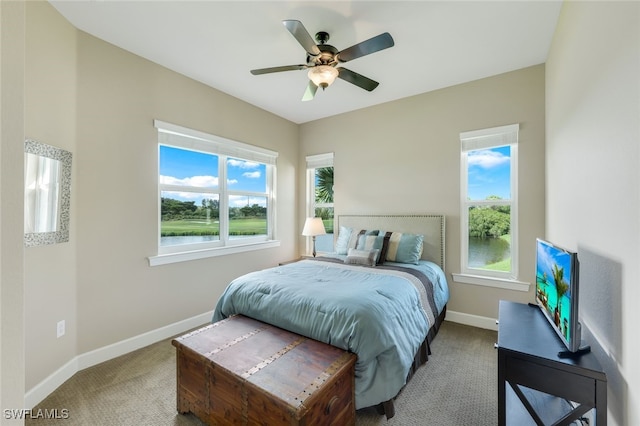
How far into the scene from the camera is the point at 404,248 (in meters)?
3.08

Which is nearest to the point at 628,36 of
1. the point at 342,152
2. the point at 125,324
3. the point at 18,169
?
the point at 18,169

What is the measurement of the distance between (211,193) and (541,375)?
11.0 feet

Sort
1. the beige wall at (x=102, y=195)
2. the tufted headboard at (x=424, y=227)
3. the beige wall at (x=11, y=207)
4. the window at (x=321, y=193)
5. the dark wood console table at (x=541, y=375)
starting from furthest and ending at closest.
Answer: the window at (x=321, y=193) → the tufted headboard at (x=424, y=227) → the beige wall at (x=102, y=195) → the dark wood console table at (x=541, y=375) → the beige wall at (x=11, y=207)

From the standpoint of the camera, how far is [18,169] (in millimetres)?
666

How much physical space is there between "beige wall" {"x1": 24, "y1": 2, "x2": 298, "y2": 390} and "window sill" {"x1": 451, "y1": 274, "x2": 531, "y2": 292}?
9.99ft

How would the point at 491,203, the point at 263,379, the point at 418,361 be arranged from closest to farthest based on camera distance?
the point at 263,379
the point at 418,361
the point at 491,203

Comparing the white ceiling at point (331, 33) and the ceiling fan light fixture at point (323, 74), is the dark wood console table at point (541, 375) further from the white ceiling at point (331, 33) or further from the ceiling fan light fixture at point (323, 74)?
the white ceiling at point (331, 33)

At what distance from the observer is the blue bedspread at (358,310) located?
1.62 m

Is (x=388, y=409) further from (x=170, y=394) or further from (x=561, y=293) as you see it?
(x=170, y=394)

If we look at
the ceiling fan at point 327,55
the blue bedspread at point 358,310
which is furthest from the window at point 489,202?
the ceiling fan at point 327,55

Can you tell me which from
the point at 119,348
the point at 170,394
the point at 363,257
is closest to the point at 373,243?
the point at 363,257

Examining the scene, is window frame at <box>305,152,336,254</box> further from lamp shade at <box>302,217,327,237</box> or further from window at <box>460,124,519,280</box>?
window at <box>460,124,519,280</box>

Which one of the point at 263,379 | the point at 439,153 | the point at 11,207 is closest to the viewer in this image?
the point at 11,207

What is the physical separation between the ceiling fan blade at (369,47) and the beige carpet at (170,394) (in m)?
2.46
